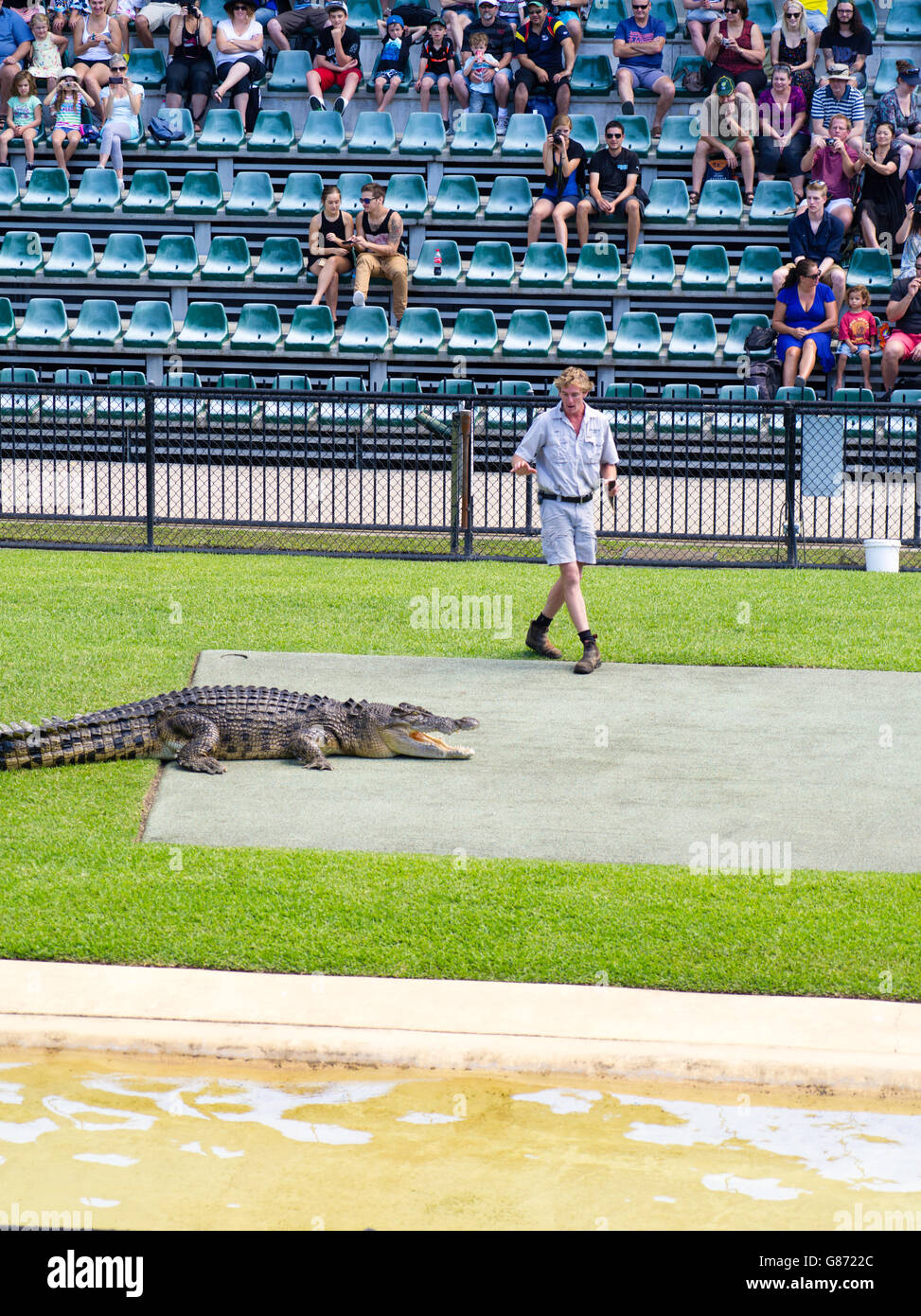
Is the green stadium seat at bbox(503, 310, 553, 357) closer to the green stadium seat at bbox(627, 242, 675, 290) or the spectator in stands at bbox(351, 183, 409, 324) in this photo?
the green stadium seat at bbox(627, 242, 675, 290)

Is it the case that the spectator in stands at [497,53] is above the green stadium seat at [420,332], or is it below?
above

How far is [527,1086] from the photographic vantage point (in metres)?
4.59

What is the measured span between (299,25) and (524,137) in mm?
4078

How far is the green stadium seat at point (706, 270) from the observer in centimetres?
2036

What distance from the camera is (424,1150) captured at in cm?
427

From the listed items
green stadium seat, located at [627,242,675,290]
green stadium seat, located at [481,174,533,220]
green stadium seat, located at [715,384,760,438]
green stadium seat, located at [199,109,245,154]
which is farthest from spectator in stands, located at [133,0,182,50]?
green stadium seat, located at [715,384,760,438]

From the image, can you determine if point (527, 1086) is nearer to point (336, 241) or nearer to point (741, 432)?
point (741, 432)

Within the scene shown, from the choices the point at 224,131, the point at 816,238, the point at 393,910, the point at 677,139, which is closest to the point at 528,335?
the point at 816,238

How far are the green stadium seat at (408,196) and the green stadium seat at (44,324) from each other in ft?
15.0

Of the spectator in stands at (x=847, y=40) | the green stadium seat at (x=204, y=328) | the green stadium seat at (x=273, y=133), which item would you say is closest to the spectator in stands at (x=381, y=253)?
the green stadium seat at (x=204, y=328)

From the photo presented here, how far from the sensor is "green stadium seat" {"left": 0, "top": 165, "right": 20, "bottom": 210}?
71.7 ft

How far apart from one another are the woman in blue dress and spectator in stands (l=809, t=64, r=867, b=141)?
3036mm

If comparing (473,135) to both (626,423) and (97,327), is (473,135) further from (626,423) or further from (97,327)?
(626,423)

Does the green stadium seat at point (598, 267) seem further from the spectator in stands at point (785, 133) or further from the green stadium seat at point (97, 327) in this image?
the green stadium seat at point (97, 327)
